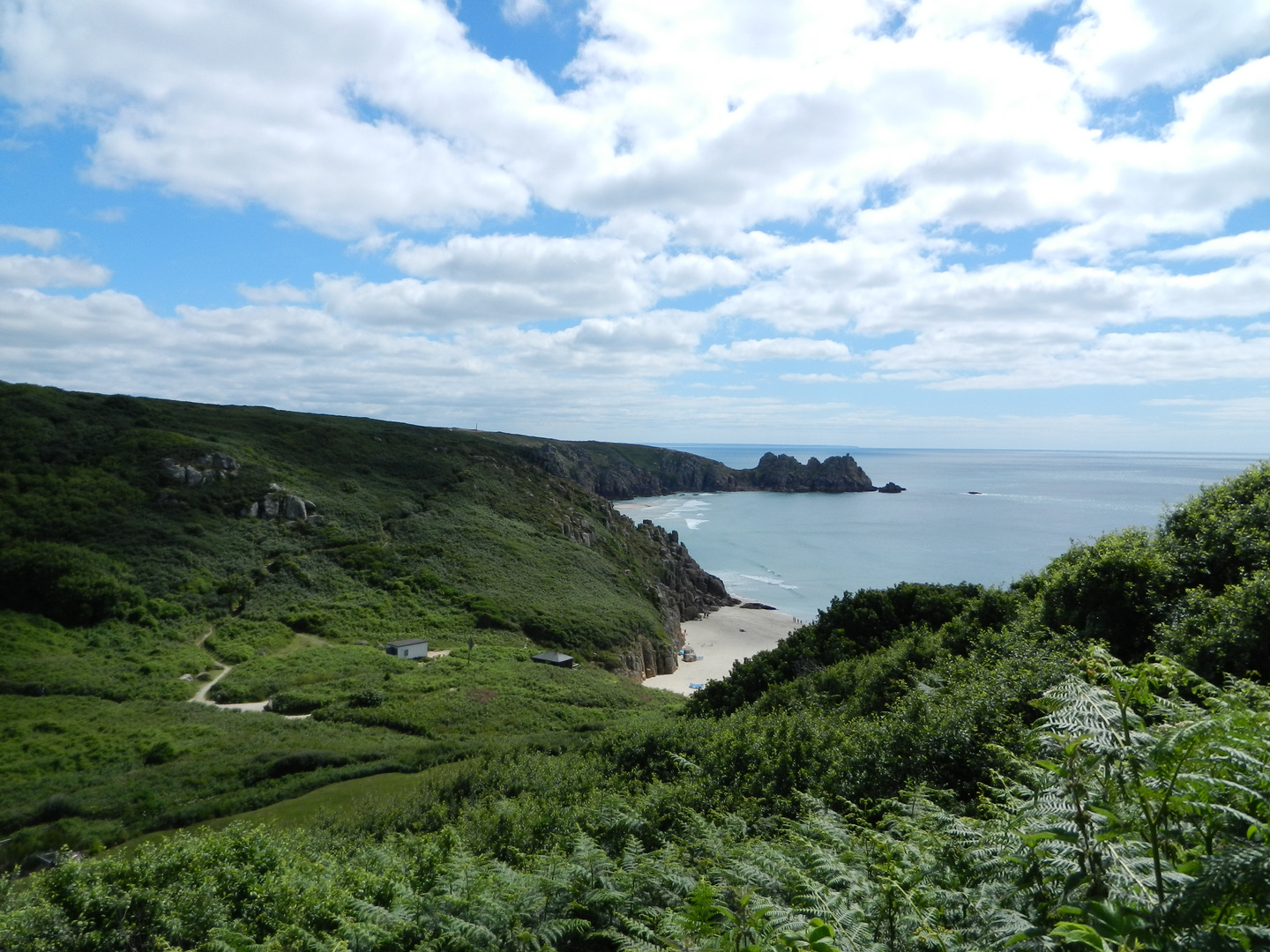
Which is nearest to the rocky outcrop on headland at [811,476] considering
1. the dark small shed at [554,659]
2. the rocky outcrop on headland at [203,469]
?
the dark small shed at [554,659]

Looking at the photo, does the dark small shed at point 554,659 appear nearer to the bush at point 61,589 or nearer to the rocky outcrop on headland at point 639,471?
the bush at point 61,589

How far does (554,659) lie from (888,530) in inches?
3086

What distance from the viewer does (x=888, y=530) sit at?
101688mm

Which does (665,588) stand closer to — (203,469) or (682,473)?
(203,469)

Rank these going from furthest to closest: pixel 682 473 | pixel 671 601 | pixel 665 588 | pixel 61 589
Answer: pixel 682 473 → pixel 665 588 → pixel 671 601 → pixel 61 589

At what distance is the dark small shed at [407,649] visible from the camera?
34.5 metres

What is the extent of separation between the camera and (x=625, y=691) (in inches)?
1358

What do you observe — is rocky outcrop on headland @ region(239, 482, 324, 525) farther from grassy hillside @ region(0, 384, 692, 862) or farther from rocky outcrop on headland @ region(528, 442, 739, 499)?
rocky outcrop on headland @ region(528, 442, 739, 499)

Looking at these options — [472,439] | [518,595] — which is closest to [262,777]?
[518,595]

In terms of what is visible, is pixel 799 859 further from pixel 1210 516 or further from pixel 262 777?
pixel 262 777

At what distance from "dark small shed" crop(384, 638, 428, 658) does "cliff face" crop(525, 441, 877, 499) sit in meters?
106

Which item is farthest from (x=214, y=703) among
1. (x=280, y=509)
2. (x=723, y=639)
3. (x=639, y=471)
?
(x=639, y=471)

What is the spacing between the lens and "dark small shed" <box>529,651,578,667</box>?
37.3m

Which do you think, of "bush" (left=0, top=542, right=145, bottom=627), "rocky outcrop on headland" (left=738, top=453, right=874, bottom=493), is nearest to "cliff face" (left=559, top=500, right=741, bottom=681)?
Answer: "bush" (left=0, top=542, right=145, bottom=627)
